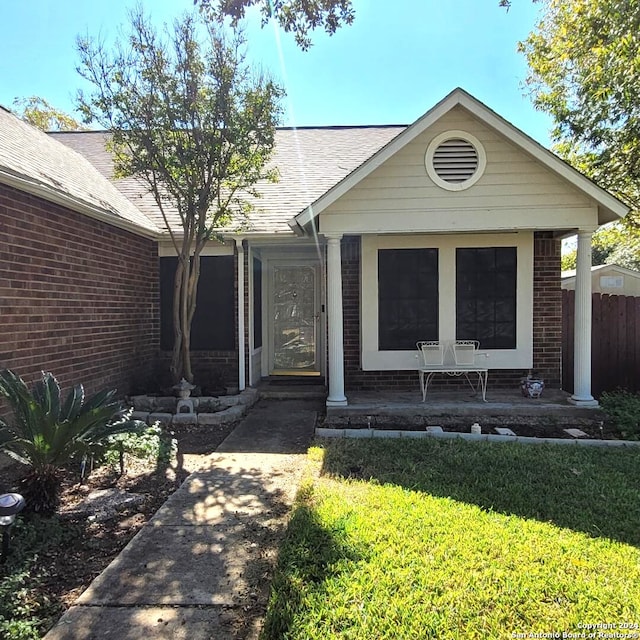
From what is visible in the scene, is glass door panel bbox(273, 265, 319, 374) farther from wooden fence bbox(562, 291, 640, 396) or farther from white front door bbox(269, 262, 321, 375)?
wooden fence bbox(562, 291, 640, 396)

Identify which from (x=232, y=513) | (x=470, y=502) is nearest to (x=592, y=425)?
(x=470, y=502)

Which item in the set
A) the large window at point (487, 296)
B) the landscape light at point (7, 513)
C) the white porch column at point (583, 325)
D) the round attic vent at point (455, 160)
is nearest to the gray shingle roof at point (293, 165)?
the round attic vent at point (455, 160)

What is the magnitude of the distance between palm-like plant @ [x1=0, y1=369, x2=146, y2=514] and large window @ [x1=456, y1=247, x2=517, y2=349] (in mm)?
5890

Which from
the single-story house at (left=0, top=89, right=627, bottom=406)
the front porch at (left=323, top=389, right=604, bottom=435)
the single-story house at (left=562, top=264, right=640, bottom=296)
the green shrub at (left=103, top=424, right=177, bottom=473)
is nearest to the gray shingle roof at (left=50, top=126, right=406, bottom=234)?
the single-story house at (left=0, top=89, right=627, bottom=406)

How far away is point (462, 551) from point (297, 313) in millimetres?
6839

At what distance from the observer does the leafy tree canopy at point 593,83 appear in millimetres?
7672

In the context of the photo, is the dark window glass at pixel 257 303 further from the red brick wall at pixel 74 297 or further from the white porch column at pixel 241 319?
the red brick wall at pixel 74 297

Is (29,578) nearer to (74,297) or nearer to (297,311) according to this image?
(74,297)

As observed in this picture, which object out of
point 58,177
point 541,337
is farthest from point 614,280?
point 58,177

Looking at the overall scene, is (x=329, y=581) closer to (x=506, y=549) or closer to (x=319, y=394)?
(x=506, y=549)

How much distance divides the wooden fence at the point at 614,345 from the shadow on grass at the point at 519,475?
2883 mm

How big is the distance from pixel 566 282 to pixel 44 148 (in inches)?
558

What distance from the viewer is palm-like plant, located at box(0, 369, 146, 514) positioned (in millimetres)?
3697

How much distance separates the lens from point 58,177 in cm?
663
